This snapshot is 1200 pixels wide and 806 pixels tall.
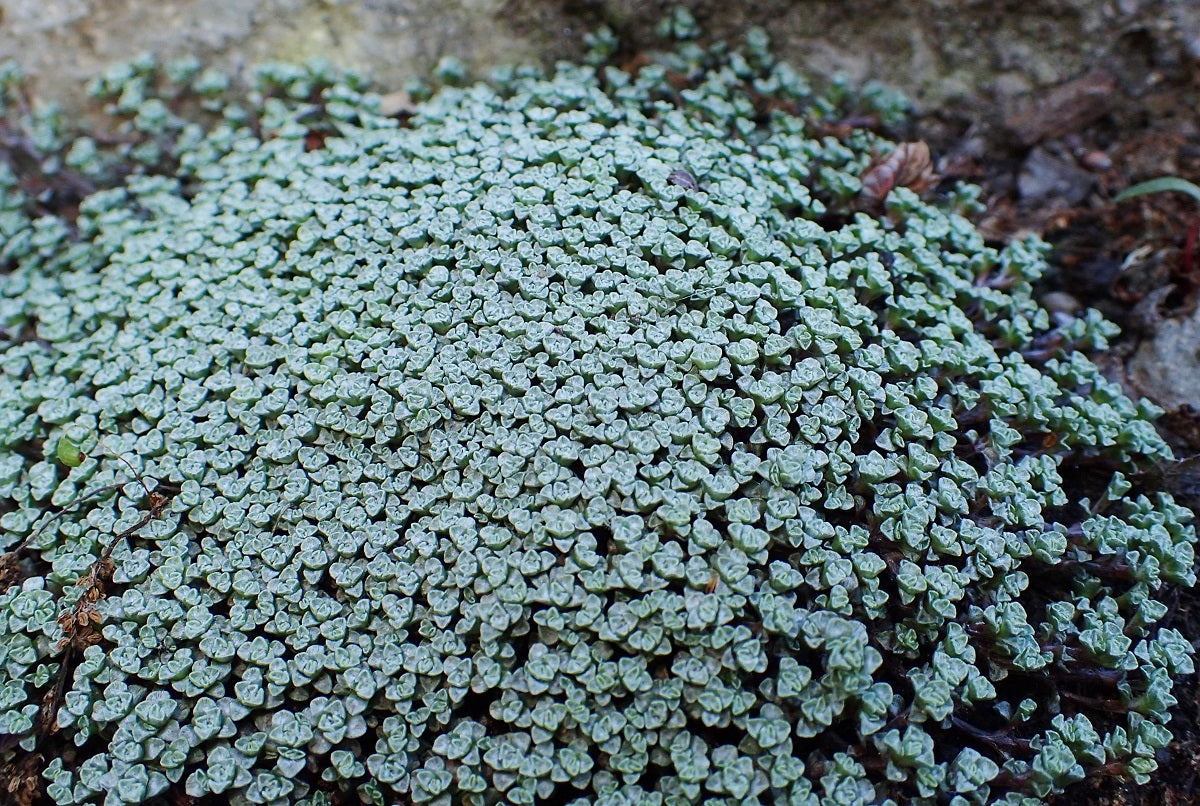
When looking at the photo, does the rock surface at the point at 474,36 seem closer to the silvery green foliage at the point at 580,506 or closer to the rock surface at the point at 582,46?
the rock surface at the point at 582,46

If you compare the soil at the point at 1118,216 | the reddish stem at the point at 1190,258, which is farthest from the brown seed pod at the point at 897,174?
the reddish stem at the point at 1190,258

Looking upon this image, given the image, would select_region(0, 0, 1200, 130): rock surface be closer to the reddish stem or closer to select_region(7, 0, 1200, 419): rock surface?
select_region(7, 0, 1200, 419): rock surface

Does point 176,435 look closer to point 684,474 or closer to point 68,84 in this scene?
point 684,474

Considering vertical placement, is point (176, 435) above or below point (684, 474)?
below

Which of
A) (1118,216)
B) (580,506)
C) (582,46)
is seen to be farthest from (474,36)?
(1118,216)

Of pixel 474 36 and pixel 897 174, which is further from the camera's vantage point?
pixel 474 36

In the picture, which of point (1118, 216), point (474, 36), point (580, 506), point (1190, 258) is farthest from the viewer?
point (474, 36)

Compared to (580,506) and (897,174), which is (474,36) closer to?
(897,174)

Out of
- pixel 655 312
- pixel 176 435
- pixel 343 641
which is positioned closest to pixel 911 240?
pixel 655 312

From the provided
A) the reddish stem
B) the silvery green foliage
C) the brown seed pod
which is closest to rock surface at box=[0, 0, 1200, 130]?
the brown seed pod
